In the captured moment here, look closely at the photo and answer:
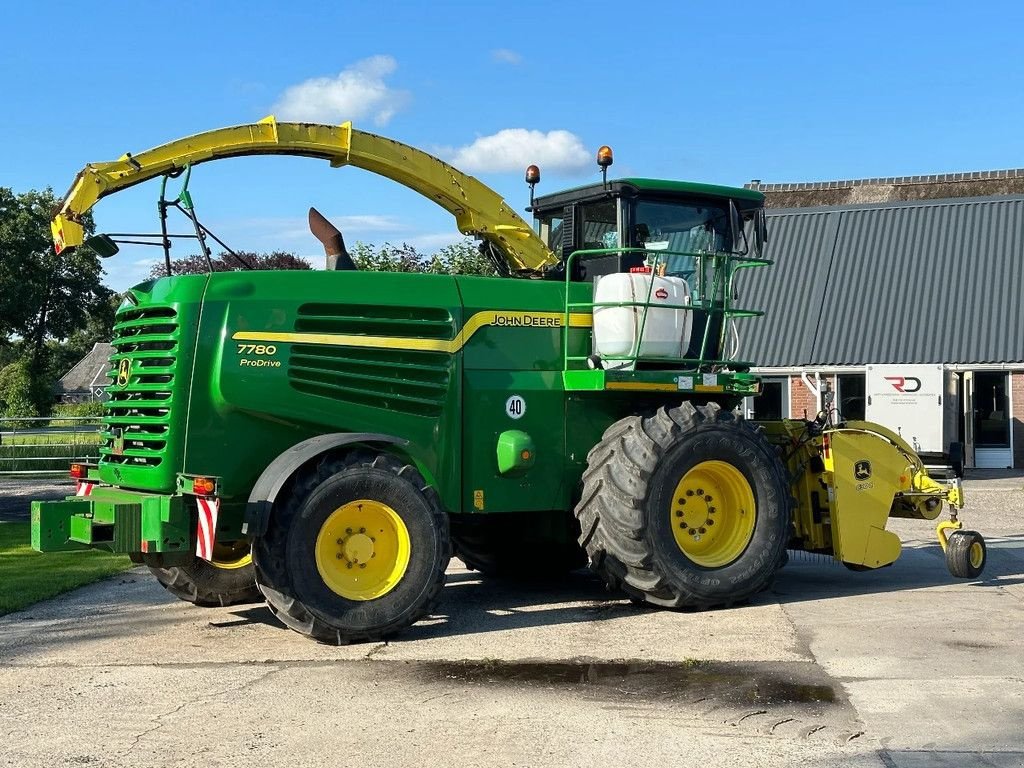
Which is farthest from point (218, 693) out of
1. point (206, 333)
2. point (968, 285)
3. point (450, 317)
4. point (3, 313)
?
point (3, 313)

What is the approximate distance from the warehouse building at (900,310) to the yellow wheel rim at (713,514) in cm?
1408

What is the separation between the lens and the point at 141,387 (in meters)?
8.05

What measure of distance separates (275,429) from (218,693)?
2.16 meters

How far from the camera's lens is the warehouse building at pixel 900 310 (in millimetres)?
24625

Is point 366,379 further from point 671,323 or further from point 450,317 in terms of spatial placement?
point 671,323

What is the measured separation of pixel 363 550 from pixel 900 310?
2046 cm

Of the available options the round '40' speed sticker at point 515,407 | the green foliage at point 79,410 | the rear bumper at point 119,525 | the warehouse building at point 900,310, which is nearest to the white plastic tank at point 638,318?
the round '40' speed sticker at point 515,407

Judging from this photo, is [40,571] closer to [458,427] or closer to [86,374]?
[458,427]

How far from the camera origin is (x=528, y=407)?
886 centimetres

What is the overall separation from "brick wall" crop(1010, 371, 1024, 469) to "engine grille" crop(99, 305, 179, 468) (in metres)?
20.9

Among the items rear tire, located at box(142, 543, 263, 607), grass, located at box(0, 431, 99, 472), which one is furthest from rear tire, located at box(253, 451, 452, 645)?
grass, located at box(0, 431, 99, 472)

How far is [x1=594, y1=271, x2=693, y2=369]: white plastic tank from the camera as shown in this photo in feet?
29.1

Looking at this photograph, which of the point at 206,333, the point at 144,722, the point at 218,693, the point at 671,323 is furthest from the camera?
the point at 671,323

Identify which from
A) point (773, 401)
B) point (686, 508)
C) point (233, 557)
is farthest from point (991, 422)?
point (233, 557)
